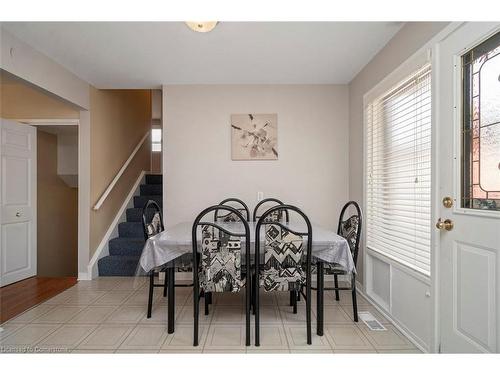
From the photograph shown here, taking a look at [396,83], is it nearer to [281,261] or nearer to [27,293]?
[281,261]

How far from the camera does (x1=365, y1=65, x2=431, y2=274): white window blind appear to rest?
6.42ft

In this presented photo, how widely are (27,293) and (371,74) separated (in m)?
4.31

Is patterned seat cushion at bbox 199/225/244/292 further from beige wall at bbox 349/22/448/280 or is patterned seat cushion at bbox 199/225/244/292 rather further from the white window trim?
beige wall at bbox 349/22/448/280

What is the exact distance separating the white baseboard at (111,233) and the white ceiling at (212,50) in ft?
6.24

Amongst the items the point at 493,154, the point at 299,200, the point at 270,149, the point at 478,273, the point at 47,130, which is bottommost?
the point at 478,273

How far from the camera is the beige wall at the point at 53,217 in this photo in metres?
4.38

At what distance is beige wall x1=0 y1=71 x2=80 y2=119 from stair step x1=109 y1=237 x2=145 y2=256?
177 centimetres

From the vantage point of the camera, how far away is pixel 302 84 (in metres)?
3.47

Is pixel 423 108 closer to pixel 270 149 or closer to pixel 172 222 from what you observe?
pixel 270 149

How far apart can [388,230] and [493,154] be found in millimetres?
1224

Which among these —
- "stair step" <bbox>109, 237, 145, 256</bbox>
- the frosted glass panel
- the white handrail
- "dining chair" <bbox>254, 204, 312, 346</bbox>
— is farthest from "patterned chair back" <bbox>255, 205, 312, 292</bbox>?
the white handrail

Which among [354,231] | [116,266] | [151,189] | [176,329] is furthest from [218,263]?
[151,189]

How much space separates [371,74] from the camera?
2.83m

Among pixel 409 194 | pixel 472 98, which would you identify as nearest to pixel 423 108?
pixel 472 98
